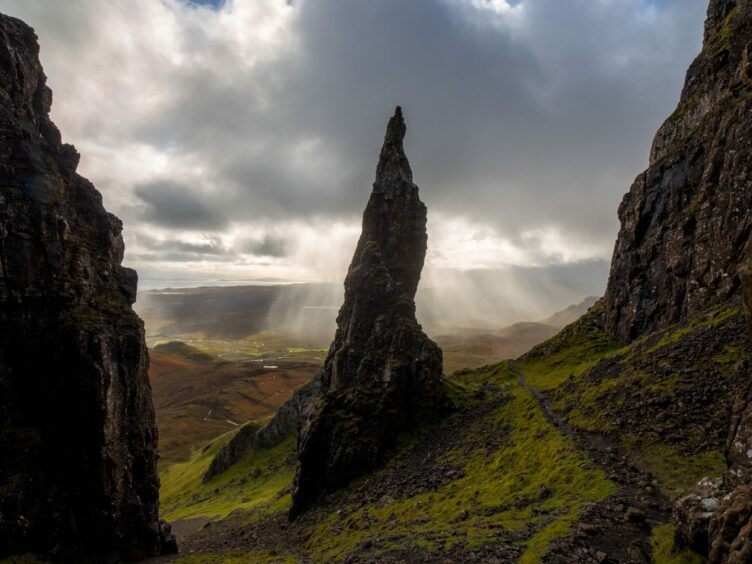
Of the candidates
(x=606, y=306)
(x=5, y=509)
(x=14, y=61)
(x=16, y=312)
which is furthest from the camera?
(x=606, y=306)

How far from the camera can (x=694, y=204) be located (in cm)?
7294

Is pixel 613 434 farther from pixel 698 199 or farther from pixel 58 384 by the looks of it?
pixel 58 384

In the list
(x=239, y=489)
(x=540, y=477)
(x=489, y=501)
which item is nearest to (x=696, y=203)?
(x=540, y=477)

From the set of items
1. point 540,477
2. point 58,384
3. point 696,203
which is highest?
point 696,203

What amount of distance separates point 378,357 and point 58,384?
4799cm

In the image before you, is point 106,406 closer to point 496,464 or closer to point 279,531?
point 279,531

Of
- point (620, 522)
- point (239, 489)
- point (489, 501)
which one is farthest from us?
point (239, 489)

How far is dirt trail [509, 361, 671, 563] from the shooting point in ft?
78.8

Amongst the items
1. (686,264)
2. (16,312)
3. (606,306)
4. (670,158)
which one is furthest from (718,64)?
(16,312)

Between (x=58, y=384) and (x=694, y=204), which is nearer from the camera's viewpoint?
(x=58, y=384)

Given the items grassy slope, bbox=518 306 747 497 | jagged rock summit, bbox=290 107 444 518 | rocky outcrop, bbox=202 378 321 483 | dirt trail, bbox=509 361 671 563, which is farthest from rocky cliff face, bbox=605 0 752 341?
rocky outcrop, bbox=202 378 321 483

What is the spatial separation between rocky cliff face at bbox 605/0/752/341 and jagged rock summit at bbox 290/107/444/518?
142ft

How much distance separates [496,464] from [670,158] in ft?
247

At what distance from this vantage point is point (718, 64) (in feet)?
283
